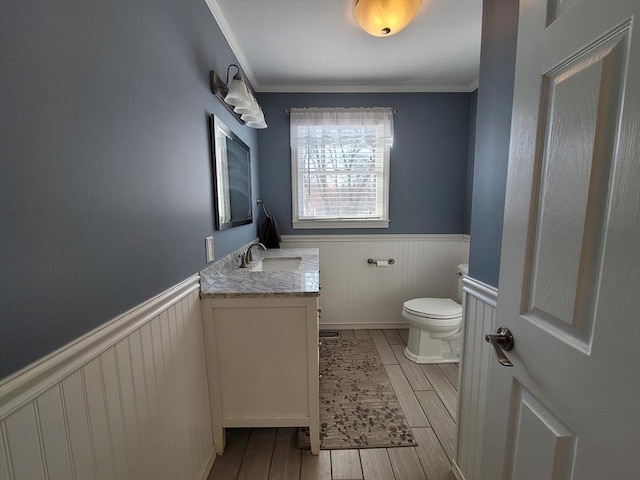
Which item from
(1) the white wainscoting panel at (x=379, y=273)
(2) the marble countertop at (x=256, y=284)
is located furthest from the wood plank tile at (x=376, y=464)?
(1) the white wainscoting panel at (x=379, y=273)

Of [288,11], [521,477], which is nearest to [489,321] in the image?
[521,477]

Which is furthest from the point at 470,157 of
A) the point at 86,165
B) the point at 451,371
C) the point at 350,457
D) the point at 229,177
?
the point at 86,165

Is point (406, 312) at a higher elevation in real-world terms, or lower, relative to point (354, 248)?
lower

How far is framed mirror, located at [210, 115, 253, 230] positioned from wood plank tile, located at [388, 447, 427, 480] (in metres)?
1.57

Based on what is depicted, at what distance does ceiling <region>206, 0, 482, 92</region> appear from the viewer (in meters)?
1.55

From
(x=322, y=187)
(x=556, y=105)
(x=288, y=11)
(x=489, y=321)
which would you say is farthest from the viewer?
(x=322, y=187)

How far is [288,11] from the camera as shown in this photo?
155 cm

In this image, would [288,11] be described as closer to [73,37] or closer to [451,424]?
[73,37]

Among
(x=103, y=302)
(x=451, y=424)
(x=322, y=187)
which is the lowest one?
(x=451, y=424)

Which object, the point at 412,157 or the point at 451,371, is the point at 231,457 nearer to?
the point at 451,371

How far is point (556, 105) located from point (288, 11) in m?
1.62

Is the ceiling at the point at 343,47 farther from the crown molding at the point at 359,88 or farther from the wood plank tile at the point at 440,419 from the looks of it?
the wood plank tile at the point at 440,419

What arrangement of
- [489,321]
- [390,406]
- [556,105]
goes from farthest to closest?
1. [390,406]
2. [489,321]
3. [556,105]

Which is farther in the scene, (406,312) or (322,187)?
(322,187)
